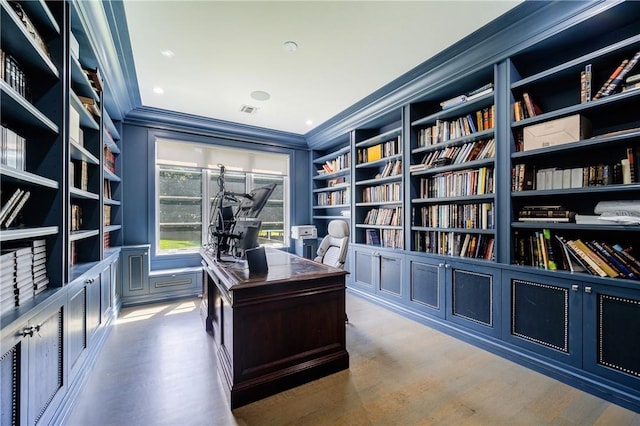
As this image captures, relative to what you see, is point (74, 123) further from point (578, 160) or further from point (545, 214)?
point (578, 160)

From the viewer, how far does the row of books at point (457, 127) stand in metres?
2.60

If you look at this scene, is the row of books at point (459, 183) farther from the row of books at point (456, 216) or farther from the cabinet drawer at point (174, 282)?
the cabinet drawer at point (174, 282)

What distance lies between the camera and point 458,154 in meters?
2.85

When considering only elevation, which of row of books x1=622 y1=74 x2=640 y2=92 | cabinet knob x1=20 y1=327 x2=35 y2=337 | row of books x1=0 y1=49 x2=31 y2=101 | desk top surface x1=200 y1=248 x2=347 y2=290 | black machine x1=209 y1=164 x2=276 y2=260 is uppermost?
row of books x1=622 y1=74 x2=640 y2=92

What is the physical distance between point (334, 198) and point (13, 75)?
4.06m

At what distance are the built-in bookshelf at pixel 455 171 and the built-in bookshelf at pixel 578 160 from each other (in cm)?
26

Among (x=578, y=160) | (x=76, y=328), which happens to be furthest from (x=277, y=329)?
(x=578, y=160)

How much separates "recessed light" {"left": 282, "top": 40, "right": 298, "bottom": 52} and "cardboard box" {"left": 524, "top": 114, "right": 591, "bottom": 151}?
7.10 ft

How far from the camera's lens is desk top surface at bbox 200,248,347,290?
1.81 m

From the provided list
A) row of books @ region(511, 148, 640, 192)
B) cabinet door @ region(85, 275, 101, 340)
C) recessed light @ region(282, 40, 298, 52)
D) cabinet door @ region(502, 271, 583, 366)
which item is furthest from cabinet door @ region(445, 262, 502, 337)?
cabinet door @ region(85, 275, 101, 340)

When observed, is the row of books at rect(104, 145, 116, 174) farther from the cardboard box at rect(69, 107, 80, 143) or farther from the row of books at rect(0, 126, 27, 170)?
the row of books at rect(0, 126, 27, 170)

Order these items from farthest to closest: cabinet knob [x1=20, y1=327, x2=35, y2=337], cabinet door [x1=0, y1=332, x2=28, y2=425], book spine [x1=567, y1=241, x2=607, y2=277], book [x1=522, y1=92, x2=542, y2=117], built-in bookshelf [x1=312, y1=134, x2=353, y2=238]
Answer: built-in bookshelf [x1=312, y1=134, x2=353, y2=238] < book [x1=522, y1=92, x2=542, y2=117] < book spine [x1=567, y1=241, x2=607, y2=277] < cabinet knob [x1=20, y1=327, x2=35, y2=337] < cabinet door [x1=0, y1=332, x2=28, y2=425]

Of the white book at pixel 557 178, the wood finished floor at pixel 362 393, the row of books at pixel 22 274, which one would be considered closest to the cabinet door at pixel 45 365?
the row of books at pixel 22 274

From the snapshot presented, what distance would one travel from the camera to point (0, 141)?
1273 mm
